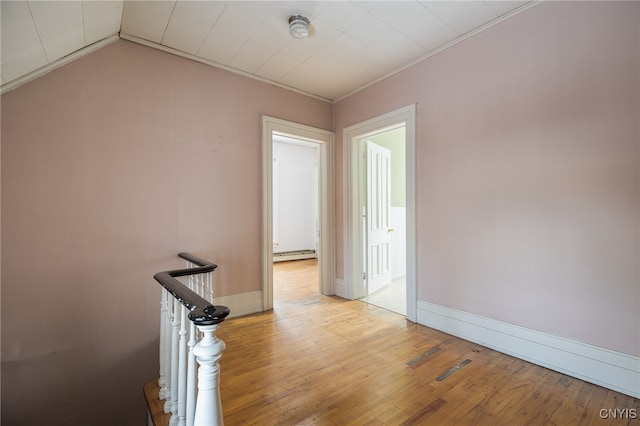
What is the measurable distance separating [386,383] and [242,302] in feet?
5.95

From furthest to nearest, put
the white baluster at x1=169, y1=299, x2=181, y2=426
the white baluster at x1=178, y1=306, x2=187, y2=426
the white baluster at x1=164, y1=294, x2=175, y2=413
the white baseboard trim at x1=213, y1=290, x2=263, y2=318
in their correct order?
the white baseboard trim at x1=213, y1=290, x2=263, y2=318 → the white baluster at x1=164, y1=294, x2=175, y2=413 → the white baluster at x1=169, y1=299, x2=181, y2=426 → the white baluster at x1=178, y1=306, x2=187, y2=426

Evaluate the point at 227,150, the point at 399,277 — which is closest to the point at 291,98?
the point at 227,150

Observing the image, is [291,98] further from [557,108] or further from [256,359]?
[256,359]

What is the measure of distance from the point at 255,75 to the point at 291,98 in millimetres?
521

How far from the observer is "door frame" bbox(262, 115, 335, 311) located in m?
3.26

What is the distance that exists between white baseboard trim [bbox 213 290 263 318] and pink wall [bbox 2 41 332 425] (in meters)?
0.08

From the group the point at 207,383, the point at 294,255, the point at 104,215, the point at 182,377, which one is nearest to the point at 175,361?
the point at 182,377

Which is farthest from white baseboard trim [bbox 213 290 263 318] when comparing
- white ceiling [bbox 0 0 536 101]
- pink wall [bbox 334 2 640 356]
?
white ceiling [bbox 0 0 536 101]

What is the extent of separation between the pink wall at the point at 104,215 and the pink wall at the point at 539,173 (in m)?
2.18

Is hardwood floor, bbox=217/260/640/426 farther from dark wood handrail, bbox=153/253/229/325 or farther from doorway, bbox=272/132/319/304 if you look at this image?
doorway, bbox=272/132/319/304

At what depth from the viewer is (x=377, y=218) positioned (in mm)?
3963

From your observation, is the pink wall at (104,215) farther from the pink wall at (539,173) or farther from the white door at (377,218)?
the pink wall at (539,173)

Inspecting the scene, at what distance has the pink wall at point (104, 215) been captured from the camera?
2070mm

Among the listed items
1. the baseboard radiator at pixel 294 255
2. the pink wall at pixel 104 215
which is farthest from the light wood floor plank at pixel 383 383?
the baseboard radiator at pixel 294 255
